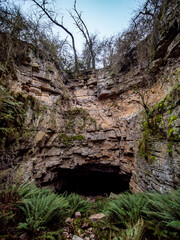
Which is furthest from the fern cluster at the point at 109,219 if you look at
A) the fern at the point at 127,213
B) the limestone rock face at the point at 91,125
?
the limestone rock face at the point at 91,125

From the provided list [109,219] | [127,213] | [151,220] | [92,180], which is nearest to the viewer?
[151,220]

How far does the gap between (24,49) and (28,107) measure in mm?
3321

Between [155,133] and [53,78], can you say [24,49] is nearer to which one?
[53,78]

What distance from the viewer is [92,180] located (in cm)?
798

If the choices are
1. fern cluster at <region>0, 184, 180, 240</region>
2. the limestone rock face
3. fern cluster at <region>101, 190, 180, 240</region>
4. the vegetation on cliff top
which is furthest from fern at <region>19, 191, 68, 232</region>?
the vegetation on cliff top

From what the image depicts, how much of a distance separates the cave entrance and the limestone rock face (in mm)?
151

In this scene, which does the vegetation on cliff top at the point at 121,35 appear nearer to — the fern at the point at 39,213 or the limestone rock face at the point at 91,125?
the limestone rock face at the point at 91,125

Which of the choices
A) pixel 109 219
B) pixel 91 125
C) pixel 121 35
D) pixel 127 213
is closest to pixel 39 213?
pixel 109 219

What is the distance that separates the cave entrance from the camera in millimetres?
6529

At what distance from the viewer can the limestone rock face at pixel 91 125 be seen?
3625mm

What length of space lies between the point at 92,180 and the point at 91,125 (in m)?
4.51

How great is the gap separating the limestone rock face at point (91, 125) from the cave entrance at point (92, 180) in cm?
15

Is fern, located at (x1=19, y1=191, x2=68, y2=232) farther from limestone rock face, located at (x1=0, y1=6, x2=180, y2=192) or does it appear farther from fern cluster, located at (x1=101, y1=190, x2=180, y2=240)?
limestone rock face, located at (x1=0, y1=6, x2=180, y2=192)

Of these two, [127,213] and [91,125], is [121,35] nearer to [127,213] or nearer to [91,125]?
[91,125]
